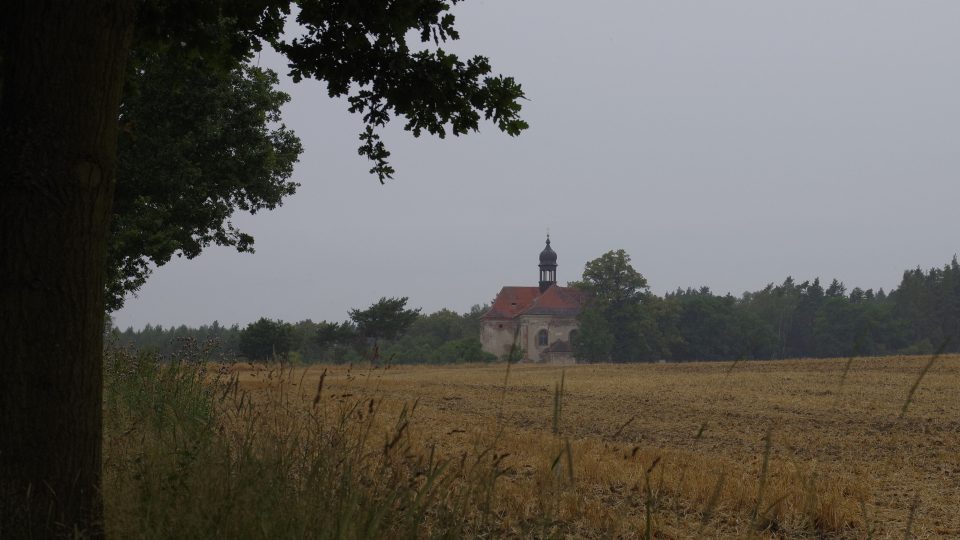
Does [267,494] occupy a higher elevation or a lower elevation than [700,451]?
higher

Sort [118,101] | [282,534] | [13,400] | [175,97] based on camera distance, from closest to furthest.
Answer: [282,534] < [13,400] < [118,101] < [175,97]

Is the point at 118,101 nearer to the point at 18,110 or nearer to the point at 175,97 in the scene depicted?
the point at 18,110

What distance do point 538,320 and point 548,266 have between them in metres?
13.5

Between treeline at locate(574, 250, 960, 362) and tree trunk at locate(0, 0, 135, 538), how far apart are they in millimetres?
81226

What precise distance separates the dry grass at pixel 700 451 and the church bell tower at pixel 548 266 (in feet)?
269

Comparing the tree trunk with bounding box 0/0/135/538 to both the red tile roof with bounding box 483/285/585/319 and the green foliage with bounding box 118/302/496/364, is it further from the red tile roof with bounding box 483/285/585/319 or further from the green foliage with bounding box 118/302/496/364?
the red tile roof with bounding box 483/285/585/319

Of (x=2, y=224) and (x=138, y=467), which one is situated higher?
(x=2, y=224)

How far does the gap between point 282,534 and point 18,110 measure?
2505mm

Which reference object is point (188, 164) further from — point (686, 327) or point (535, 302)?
point (686, 327)

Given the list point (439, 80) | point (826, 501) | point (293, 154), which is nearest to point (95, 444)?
point (439, 80)

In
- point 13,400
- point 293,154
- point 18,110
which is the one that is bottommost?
point 13,400

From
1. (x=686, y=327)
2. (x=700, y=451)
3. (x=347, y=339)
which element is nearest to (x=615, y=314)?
(x=686, y=327)

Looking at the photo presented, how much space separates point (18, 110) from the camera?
14.2ft

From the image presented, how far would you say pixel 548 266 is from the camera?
11331 centimetres
